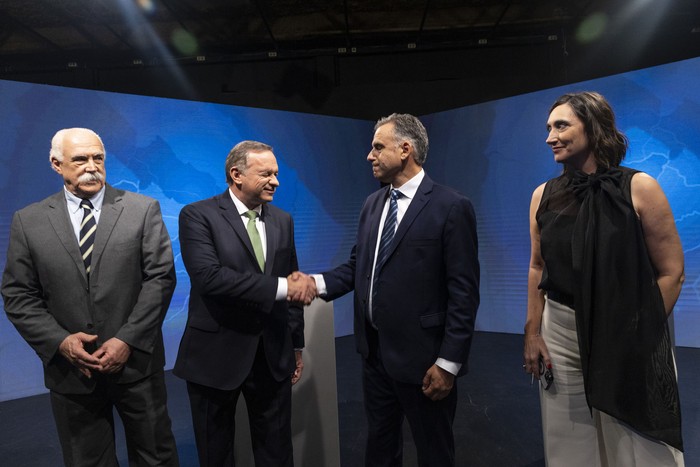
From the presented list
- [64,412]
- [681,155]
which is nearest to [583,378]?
[64,412]

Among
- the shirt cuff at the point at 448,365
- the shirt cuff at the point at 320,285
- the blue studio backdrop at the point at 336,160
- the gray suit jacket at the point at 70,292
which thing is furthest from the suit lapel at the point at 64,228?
the blue studio backdrop at the point at 336,160

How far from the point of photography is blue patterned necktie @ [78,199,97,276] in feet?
5.99

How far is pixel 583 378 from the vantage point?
1.57 m

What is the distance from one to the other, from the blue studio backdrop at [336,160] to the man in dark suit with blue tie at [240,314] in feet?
10.3

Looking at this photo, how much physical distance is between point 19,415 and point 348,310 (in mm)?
3492

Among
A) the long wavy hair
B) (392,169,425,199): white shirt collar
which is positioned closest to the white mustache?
(392,169,425,199): white shirt collar

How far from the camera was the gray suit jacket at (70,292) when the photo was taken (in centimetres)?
178

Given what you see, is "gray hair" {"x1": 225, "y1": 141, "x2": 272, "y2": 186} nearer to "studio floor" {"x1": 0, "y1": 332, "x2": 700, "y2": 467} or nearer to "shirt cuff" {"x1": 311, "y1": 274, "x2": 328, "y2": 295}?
"shirt cuff" {"x1": 311, "y1": 274, "x2": 328, "y2": 295}

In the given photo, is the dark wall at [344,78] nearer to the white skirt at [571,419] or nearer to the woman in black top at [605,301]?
the woman in black top at [605,301]

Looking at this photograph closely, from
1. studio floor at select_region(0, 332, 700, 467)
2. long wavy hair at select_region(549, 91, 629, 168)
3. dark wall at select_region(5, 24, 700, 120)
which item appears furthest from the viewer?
dark wall at select_region(5, 24, 700, 120)

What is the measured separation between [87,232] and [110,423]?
0.78 metres

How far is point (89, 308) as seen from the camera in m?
1.81

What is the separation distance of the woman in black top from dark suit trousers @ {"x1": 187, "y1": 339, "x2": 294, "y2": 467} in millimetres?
1032

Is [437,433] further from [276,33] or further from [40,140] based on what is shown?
[276,33]
